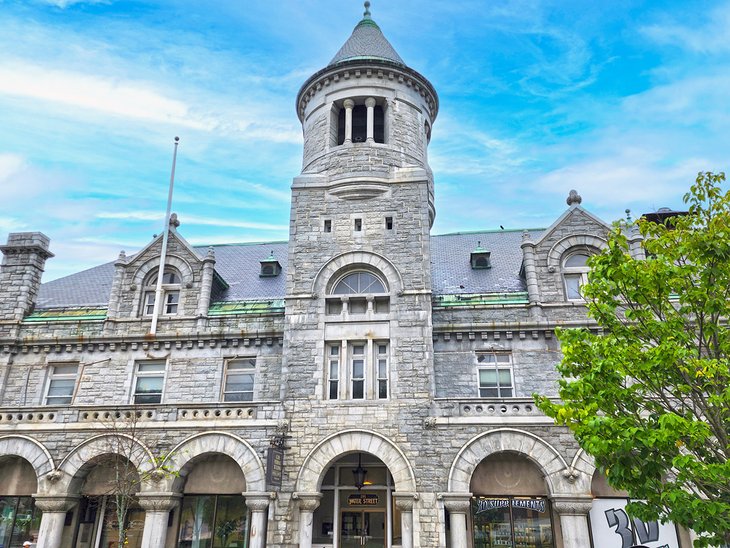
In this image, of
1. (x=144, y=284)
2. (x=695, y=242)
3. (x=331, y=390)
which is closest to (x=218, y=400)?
(x=331, y=390)

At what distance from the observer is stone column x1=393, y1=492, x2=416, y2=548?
18.8 metres

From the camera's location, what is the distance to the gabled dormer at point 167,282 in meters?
25.8

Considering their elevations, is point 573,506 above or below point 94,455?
below

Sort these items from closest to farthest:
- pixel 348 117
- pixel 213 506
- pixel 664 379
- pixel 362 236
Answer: pixel 664 379 < pixel 213 506 < pixel 362 236 < pixel 348 117

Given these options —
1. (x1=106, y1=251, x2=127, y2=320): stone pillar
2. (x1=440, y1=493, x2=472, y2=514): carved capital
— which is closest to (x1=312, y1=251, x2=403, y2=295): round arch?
(x1=440, y1=493, x2=472, y2=514): carved capital

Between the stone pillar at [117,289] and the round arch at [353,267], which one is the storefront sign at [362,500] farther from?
the stone pillar at [117,289]

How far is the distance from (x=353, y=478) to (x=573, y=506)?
7.85 metres

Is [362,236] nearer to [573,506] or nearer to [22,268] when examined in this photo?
[573,506]

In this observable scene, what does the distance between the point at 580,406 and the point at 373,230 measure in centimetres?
1334

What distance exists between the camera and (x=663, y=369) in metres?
12.2

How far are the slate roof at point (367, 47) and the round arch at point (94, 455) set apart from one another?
62.4 ft

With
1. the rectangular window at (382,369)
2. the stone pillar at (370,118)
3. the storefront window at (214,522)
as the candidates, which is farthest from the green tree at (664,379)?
the stone pillar at (370,118)

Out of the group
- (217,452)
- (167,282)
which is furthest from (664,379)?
(167,282)

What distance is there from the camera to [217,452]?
2077 centimetres
